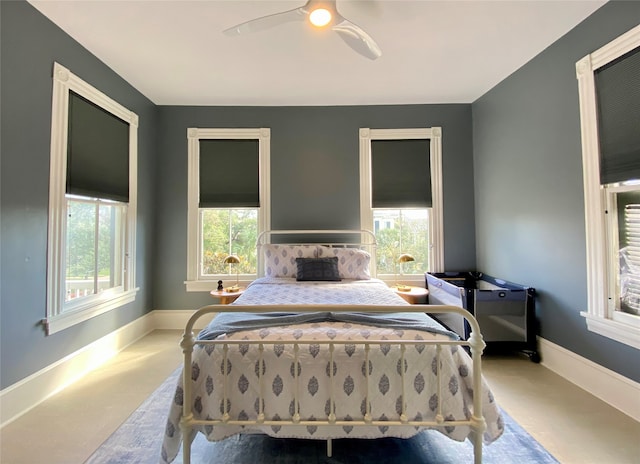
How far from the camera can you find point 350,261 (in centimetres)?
327

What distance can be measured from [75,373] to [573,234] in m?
4.42

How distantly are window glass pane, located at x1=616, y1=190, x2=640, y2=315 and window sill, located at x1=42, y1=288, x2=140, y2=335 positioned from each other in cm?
431

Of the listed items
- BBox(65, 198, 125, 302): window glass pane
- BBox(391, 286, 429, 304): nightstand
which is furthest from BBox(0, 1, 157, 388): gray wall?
BBox(391, 286, 429, 304): nightstand

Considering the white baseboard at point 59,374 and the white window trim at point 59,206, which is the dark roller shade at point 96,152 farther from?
the white baseboard at point 59,374

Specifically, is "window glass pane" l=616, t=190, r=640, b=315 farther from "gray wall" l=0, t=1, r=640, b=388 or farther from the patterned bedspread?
the patterned bedspread

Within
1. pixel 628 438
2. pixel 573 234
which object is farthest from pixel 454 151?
pixel 628 438

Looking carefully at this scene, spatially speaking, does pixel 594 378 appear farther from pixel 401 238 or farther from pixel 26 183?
pixel 26 183

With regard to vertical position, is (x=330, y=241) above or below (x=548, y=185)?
below

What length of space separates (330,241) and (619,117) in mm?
2790

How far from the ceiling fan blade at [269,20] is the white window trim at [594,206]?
2227mm

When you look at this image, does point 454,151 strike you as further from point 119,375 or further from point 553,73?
point 119,375

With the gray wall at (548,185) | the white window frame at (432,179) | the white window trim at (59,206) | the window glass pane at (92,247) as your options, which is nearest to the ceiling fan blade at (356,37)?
the white window frame at (432,179)

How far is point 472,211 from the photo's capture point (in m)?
3.76

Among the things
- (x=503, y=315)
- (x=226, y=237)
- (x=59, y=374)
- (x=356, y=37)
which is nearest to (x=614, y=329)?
(x=503, y=315)
